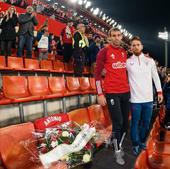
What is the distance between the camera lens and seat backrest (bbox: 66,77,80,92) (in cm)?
587

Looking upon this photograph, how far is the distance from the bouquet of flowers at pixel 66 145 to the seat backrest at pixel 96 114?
1946 millimetres

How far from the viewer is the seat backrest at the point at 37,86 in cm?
480

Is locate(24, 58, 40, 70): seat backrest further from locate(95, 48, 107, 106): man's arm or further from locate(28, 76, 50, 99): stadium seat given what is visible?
locate(95, 48, 107, 106): man's arm

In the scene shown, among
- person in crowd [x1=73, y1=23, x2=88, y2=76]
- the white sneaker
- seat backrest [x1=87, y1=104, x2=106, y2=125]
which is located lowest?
the white sneaker

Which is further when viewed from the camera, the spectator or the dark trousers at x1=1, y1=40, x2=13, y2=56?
the spectator

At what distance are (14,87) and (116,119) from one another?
1683 mm

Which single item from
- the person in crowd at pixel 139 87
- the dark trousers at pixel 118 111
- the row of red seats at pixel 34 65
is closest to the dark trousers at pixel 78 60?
the row of red seats at pixel 34 65

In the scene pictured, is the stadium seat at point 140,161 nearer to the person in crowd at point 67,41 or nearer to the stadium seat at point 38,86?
the stadium seat at point 38,86

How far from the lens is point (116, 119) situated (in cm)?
344

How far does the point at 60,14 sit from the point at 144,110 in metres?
10.7

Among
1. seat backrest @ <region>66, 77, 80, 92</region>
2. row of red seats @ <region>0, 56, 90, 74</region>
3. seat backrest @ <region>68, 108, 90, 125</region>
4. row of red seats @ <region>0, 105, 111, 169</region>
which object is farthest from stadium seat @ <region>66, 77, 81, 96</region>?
row of red seats @ <region>0, 105, 111, 169</region>

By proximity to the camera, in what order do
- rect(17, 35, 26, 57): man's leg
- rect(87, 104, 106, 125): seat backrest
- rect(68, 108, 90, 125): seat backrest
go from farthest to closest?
rect(17, 35, 26, 57): man's leg, rect(87, 104, 106, 125): seat backrest, rect(68, 108, 90, 125): seat backrest

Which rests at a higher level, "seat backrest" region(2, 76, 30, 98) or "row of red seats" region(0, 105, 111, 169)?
"seat backrest" region(2, 76, 30, 98)

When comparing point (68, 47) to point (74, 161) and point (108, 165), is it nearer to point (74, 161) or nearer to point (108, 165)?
point (108, 165)
